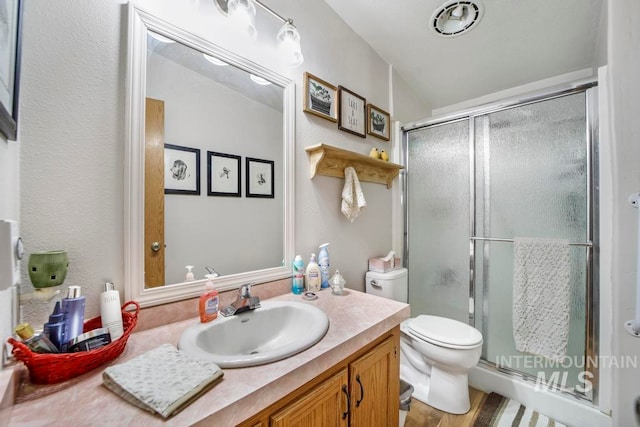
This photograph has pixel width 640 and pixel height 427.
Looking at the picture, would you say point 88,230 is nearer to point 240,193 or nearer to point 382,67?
point 240,193

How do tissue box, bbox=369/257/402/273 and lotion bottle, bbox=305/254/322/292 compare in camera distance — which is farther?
tissue box, bbox=369/257/402/273

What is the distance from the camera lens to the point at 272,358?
2.07 feet

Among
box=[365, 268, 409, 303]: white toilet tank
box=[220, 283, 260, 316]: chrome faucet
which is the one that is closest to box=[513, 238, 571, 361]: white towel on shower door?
box=[365, 268, 409, 303]: white toilet tank

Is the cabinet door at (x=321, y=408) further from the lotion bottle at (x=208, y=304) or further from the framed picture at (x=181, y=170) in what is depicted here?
the framed picture at (x=181, y=170)

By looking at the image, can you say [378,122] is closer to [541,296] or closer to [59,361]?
[541,296]

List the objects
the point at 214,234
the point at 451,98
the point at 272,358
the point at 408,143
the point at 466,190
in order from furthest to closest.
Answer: the point at 451,98 < the point at 408,143 < the point at 466,190 < the point at 214,234 < the point at 272,358

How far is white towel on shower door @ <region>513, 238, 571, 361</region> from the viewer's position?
4.76ft

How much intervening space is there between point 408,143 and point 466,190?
2.06 ft

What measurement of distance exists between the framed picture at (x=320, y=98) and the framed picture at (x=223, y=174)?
0.54 meters

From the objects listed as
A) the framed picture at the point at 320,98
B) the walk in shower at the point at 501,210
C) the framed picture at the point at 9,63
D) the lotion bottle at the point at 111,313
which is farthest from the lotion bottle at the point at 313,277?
the walk in shower at the point at 501,210

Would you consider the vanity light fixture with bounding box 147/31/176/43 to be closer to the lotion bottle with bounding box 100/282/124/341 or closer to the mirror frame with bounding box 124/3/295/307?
the mirror frame with bounding box 124/3/295/307

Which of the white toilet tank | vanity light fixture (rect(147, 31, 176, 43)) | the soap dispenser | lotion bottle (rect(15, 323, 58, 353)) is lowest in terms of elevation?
the white toilet tank

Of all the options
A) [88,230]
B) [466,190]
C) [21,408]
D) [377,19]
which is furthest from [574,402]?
[377,19]

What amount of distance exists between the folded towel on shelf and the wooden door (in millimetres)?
952
